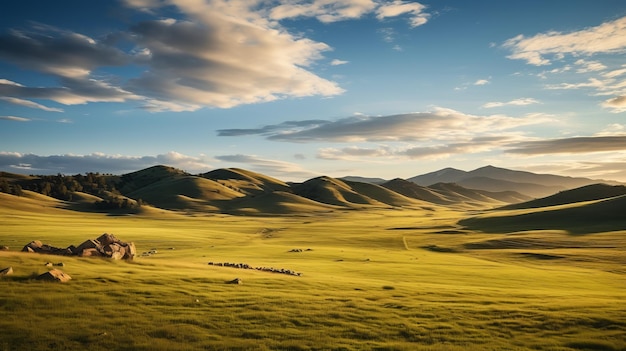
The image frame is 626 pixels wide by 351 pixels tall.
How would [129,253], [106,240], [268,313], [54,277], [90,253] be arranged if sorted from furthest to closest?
[106,240], [129,253], [90,253], [54,277], [268,313]

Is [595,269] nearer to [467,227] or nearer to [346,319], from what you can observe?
[346,319]

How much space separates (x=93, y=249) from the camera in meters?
41.8

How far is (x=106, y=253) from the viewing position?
41.8 meters

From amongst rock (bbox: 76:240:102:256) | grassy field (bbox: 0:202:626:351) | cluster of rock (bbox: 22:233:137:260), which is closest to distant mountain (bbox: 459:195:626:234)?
grassy field (bbox: 0:202:626:351)

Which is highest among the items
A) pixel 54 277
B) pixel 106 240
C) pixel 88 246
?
pixel 106 240

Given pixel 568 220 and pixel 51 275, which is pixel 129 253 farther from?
pixel 568 220

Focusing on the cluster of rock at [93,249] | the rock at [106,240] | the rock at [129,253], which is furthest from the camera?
the rock at [106,240]

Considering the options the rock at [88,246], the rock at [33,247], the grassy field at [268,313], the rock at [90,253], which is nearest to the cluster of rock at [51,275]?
the grassy field at [268,313]

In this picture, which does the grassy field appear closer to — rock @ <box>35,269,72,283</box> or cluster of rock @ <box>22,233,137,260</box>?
rock @ <box>35,269,72,283</box>

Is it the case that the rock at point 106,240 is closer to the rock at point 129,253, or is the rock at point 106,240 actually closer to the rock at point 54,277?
the rock at point 129,253

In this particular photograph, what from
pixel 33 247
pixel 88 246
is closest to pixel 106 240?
pixel 88 246

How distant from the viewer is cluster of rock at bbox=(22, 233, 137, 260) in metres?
41.1

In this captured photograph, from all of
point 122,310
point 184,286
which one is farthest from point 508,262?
point 122,310

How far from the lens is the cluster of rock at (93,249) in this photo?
1619 inches
